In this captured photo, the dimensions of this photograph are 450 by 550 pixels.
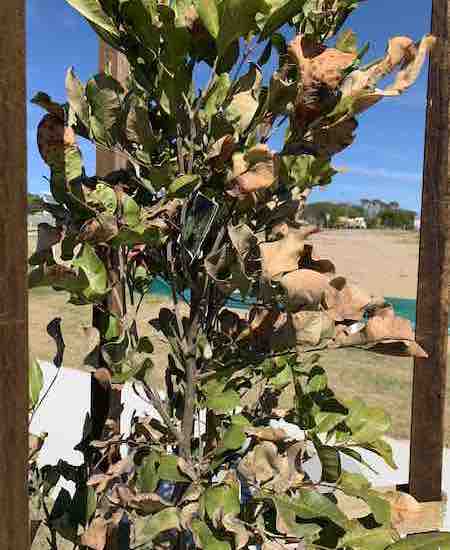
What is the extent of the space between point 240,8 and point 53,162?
34 centimetres

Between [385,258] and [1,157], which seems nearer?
[1,157]

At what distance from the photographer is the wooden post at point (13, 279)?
23.6 inches

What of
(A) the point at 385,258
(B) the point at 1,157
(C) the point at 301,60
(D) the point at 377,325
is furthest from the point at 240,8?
(A) the point at 385,258

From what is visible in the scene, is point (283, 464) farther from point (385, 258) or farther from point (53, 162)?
point (385, 258)

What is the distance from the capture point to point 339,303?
89 centimetres

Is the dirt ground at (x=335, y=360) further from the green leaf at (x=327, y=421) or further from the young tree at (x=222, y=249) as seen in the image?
the green leaf at (x=327, y=421)

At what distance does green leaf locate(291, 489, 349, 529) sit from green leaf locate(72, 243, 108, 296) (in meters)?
0.46

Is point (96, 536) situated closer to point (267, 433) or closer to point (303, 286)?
point (267, 433)

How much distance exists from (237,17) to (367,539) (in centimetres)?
86

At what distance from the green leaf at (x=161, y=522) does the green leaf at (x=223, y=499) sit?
0.06 metres

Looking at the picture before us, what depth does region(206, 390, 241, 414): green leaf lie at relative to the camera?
0.87 m

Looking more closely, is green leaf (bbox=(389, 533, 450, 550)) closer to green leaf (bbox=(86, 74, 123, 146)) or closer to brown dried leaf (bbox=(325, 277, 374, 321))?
brown dried leaf (bbox=(325, 277, 374, 321))

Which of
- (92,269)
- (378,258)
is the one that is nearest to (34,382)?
(92,269)

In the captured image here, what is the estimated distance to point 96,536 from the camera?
92 cm
